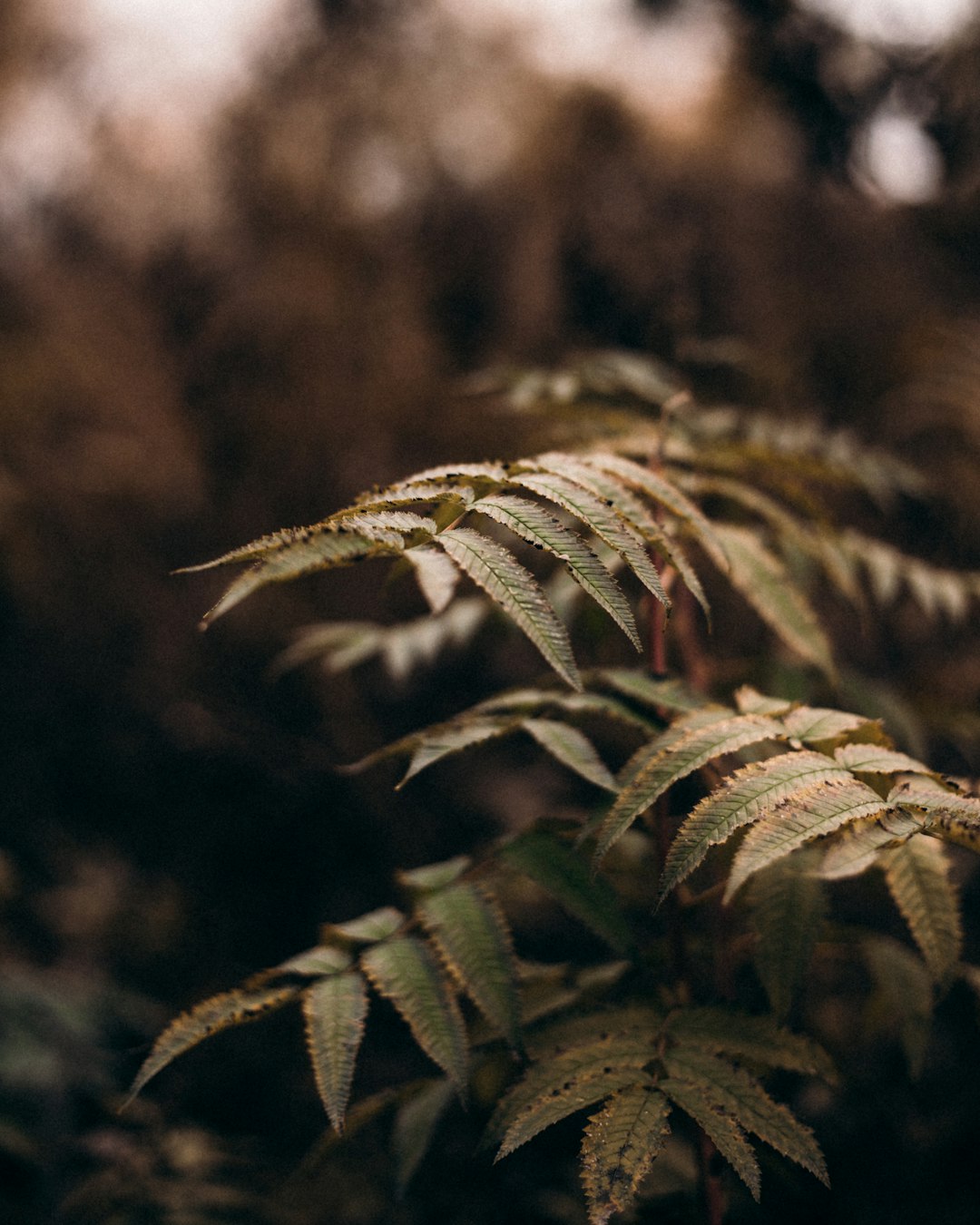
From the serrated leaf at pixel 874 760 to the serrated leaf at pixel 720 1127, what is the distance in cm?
25

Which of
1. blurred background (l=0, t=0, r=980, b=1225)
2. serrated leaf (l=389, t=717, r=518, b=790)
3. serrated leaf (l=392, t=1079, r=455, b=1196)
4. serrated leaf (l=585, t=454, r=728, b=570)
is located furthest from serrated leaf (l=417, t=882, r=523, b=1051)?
blurred background (l=0, t=0, r=980, b=1225)

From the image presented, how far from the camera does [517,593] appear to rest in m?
0.53

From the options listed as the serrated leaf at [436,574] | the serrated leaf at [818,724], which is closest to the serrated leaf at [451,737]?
the serrated leaf at [436,574]

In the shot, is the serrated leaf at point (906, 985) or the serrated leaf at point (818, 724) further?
the serrated leaf at point (906, 985)

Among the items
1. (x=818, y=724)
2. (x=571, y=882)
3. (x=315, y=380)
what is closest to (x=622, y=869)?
(x=571, y=882)

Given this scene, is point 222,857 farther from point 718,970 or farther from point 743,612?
point 718,970

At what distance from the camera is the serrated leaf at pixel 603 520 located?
54 centimetres

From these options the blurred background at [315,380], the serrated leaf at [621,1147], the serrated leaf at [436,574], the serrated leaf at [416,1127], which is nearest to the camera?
the serrated leaf at [621,1147]

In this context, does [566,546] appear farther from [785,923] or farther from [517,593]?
[785,923]

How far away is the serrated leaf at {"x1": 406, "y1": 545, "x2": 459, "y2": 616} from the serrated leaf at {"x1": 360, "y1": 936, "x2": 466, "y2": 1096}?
10.7 inches

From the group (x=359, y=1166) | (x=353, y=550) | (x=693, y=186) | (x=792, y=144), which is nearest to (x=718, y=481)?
(x=353, y=550)

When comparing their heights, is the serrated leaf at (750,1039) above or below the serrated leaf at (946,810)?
below

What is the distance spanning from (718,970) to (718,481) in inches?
20.3

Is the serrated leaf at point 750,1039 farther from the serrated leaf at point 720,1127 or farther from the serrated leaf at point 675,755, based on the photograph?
the serrated leaf at point 675,755
